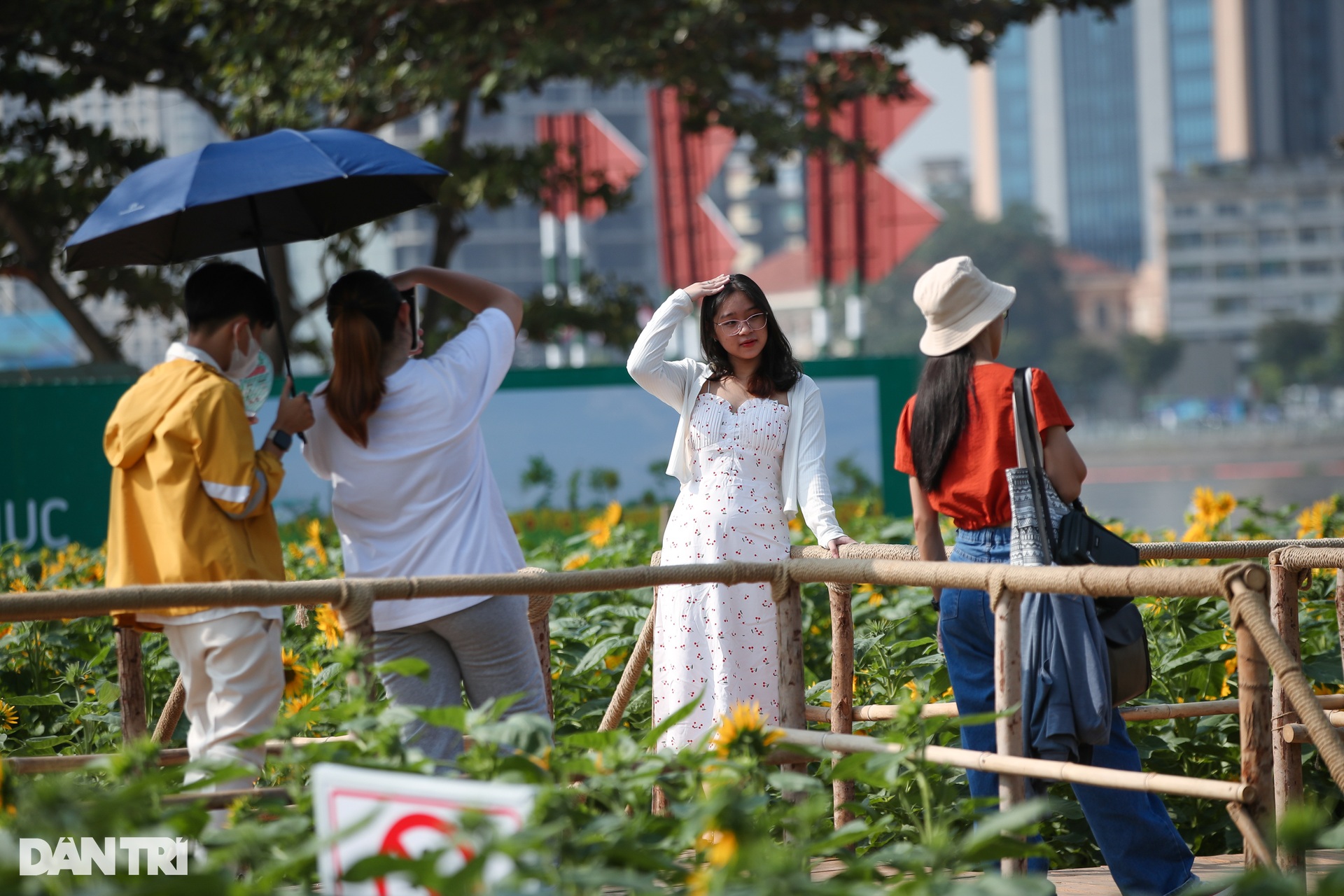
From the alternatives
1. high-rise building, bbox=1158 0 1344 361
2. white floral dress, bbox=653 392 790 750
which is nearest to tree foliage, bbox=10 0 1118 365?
white floral dress, bbox=653 392 790 750

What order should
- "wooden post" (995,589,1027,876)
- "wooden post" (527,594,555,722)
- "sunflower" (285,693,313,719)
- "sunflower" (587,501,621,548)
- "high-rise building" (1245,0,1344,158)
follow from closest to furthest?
"wooden post" (995,589,1027,876) < "wooden post" (527,594,555,722) < "sunflower" (285,693,313,719) < "sunflower" (587,501,621,548) < "high-rise building" (1245,0,1344,158)

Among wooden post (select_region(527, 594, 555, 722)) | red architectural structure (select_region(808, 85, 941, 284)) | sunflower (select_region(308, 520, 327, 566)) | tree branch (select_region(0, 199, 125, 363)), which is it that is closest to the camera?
wooden post (select_region(527, 594, 555, 722))

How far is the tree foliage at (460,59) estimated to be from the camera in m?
8.41

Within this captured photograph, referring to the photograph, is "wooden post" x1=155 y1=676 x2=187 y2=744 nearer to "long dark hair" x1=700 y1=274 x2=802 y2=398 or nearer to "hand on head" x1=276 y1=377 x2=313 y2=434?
"hand on head" x1=276 y1=377 x2=313 y2=434

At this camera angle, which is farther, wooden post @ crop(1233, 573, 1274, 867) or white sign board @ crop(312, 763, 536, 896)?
wooden post @ crop(1233, 573, 1274, 867)

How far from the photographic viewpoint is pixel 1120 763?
3043mm

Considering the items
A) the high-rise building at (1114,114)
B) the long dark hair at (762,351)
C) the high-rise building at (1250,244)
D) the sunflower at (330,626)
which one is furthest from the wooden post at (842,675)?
the high-rise building at (1114,114)

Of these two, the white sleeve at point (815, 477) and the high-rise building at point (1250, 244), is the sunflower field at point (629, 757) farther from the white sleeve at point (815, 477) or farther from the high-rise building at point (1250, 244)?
the high-rise building at point (1250, 244)

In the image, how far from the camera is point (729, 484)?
3664 mm

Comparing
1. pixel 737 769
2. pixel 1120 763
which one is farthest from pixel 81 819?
pixel 1120 763

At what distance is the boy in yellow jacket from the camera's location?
8.89 ft

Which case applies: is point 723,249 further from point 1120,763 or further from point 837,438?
point 1120,763

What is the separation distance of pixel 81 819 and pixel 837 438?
7.90 m

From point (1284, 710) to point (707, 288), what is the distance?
1.67m
